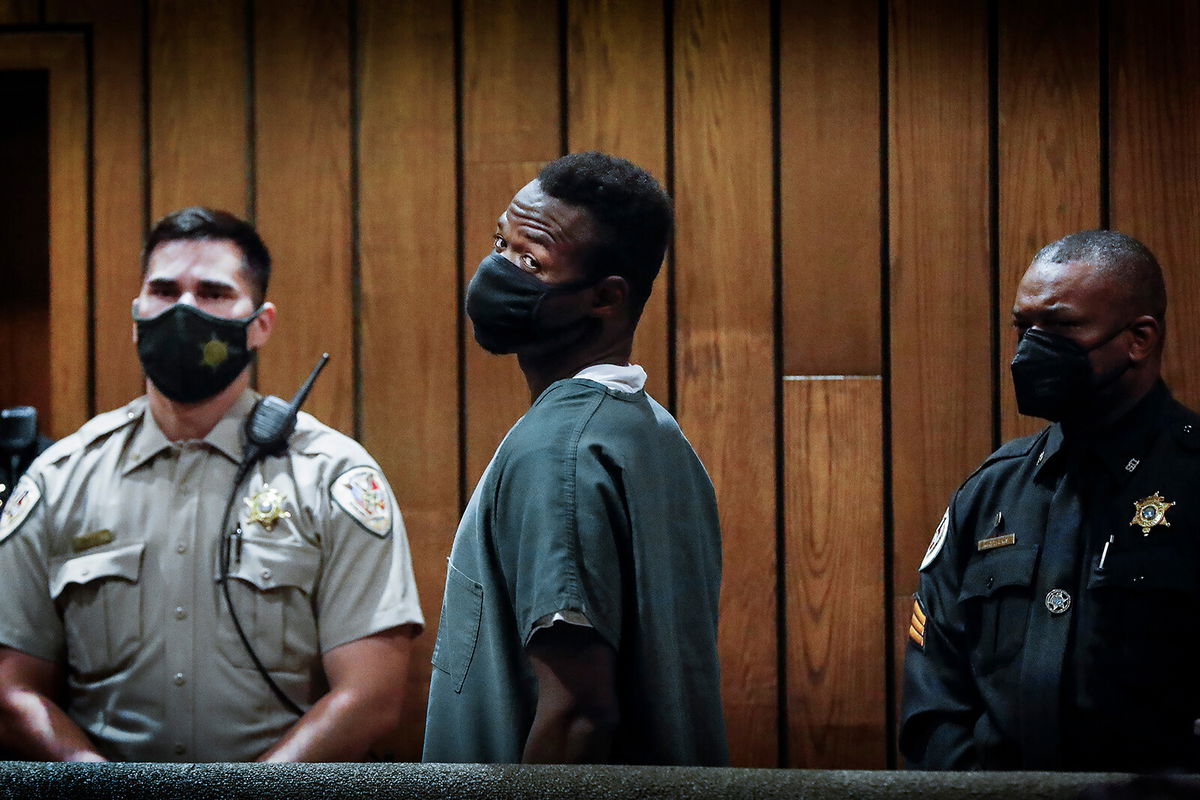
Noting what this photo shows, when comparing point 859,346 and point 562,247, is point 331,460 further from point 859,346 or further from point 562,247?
point 859,346

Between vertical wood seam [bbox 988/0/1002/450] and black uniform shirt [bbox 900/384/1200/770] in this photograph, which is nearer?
black uniform shirt [bbox 900/384/1200/770]

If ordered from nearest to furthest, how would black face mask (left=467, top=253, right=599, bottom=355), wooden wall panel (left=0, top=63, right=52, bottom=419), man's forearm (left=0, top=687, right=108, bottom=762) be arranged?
black face mask (left=467, top=253, right=599, bottom=355), man's forearm (left=0, top=687, right=108, bottom=762), wooden wall panel (left=0, top=63, right=52, bottom=419)

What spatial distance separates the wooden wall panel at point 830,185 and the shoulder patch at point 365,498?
1.02 m

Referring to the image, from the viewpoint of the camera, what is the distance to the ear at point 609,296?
1.82m

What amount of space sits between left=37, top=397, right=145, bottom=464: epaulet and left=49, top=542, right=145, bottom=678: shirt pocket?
0.87 ft

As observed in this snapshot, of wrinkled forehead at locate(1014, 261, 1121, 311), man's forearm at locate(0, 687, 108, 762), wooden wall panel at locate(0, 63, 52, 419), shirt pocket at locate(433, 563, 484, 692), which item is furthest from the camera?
wooden wall panel at locate(0, 63, 52, 419)

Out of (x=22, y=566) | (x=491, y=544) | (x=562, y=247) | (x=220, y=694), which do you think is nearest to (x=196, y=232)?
(x=22, y=566)

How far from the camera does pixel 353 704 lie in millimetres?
2381

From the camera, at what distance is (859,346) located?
9.71ft

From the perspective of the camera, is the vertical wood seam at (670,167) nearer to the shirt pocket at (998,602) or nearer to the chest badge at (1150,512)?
the shirt pocket at (998,602)

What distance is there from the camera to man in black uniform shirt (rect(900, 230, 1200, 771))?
1993 mm

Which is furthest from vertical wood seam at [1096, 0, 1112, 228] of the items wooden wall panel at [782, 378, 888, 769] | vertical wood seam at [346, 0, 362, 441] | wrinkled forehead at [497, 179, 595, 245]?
vertical wood seam at [346, 0, 362, 441]

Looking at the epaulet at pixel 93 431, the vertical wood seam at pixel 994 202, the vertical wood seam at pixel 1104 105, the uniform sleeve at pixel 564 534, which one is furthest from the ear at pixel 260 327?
the vertical wood seam at pixel 1104 105

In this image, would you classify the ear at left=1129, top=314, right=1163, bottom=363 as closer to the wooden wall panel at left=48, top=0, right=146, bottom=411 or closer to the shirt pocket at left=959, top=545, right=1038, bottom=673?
the shirt pocket at left=959, top=545, right=1038, bottom=673
